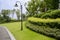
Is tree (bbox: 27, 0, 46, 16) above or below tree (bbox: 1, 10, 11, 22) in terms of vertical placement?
above

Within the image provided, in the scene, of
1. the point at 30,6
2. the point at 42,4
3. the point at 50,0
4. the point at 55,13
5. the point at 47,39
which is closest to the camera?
the point at 47,39

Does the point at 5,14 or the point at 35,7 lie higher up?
the point at 35,7

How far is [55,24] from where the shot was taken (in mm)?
17250

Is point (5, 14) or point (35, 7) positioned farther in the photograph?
point (5, 14)

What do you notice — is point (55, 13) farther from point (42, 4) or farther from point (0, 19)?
point (0, 19)

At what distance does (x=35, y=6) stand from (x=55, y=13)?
23.1 m

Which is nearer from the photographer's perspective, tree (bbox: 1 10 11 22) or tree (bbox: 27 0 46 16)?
tree (bbox: 27 0 46 16)

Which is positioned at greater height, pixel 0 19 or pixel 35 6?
pixel 35 6

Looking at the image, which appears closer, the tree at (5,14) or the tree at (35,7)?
the tree at (35,7)

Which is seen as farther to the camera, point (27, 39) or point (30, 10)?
point (30, 10)

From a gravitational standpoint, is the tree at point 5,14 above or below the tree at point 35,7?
below

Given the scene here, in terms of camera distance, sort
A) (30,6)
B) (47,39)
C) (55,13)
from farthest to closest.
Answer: (30,6), (55,13), (47,39)

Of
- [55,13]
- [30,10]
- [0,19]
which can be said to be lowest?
[0,19]

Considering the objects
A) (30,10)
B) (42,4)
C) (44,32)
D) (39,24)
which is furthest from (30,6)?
(44,32)
